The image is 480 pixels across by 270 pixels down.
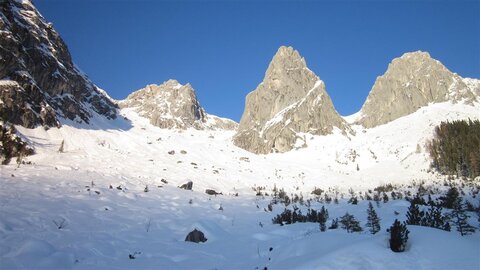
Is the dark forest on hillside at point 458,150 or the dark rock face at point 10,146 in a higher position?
the dark forest on hillside at point 458,150

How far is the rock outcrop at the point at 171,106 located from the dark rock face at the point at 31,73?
3652cm

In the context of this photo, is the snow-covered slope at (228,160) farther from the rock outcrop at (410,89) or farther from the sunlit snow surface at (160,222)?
the rock outcrop at (410,89)

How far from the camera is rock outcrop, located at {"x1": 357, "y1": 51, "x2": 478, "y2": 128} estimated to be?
83438 mm

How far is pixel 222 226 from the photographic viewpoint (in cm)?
1402

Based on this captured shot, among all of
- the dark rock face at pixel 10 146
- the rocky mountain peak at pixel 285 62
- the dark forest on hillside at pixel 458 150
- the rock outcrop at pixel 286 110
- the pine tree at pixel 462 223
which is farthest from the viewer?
the rocky mountain peak at pixel 285 62

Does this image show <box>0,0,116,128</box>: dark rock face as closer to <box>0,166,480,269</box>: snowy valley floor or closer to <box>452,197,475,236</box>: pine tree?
<box>0,166,480,269</box>: snowy valley floor

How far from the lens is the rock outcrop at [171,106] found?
94000 mm

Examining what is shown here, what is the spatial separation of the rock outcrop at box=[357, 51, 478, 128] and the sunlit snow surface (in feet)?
175

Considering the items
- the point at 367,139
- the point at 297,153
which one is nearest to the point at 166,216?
the point at 297,153

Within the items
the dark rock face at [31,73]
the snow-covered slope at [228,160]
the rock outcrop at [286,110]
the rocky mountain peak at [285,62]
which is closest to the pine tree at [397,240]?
the snow-covered slope at [228,160]

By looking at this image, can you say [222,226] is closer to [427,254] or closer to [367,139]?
[427,254]

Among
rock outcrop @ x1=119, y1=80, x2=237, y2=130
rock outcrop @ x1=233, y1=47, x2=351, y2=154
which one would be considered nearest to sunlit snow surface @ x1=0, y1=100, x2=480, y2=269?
rock outcrop @ x1=233, y1=47, x2=351, y2=154

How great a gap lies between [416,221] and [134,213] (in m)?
10.3

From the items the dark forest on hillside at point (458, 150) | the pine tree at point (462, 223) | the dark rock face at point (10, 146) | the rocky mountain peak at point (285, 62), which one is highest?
the rocky mountain peak at point (285, 62)
